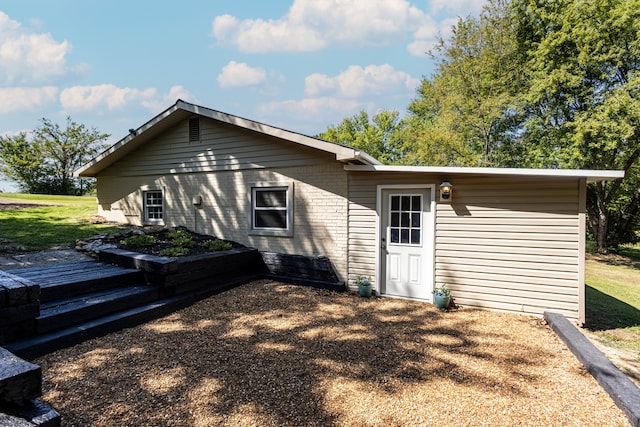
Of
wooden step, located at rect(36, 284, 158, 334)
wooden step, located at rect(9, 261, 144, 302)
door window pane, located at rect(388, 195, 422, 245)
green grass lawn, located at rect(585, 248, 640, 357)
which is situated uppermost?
door window pane, located at rect(388, 195, 422, 245)

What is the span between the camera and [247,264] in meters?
7.22

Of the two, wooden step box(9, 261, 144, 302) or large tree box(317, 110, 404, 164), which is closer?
wooden step box(9, 261, 144, 302)

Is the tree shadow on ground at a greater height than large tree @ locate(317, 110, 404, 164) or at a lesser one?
lesser

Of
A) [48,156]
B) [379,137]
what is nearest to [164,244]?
[48,156]

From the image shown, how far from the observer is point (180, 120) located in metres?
8.42

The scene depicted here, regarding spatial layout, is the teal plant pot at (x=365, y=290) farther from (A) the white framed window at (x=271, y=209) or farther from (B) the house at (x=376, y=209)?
(A) the white framed window at (x=271, y=209)

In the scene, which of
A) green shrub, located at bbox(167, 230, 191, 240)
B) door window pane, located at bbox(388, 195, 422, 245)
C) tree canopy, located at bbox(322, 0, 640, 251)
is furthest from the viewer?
tree canopy, located at bbox(322, 0, 640, 251)

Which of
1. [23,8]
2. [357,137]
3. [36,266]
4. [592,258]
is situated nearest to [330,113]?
[357,137]

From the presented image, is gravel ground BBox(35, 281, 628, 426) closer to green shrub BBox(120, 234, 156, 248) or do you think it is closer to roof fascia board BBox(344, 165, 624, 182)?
roof fascia board BBox(344, 165, 624, 182)

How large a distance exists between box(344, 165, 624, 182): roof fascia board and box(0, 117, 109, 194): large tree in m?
28.3

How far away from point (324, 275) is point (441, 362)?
336 centimetres

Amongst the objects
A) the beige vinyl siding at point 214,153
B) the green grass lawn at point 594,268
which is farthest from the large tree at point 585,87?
the beige vinyl siding at point 214,153

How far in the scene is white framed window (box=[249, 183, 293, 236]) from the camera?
7141 mm

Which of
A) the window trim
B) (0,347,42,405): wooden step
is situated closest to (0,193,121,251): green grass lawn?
the window trim
